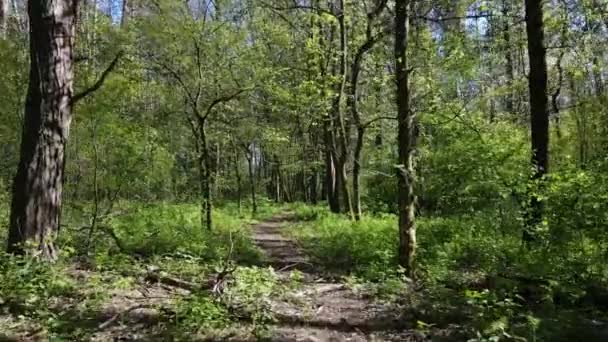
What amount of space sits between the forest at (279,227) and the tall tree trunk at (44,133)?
0.08ft

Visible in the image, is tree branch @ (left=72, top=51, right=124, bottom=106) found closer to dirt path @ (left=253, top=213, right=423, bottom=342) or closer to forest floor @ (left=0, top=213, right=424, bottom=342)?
forest floor @ (left=0, top=213, right=424, bottom=342)

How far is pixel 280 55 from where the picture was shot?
22.6m

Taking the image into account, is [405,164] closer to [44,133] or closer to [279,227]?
[44,133]

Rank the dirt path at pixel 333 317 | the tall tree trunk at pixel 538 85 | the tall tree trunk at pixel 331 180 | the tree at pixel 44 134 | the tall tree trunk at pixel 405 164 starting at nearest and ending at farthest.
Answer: the dirt path at pixel 333 317, the tree at pixel 44 134, the tall tree trunk at pixel 405 164, the tall tree trunk at pixel 538 85, the tall tree trunk at pixel 331 180

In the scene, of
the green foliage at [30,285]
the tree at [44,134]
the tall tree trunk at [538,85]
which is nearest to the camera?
the green foliage at [30,285]

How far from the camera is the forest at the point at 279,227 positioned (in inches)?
219

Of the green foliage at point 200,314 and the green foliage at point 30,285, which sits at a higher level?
the green foliage at point 30,285

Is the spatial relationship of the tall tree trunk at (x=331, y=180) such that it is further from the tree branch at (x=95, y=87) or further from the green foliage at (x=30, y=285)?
the green foliage at (x=30, y=285)

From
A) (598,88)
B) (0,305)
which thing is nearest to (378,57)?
(598,88)

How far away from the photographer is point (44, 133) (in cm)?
663

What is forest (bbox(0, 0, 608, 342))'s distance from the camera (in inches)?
219

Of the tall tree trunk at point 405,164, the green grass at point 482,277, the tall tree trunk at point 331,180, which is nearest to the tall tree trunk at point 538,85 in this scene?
the green grass at point 482,277

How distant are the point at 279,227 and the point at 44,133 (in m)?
13.2

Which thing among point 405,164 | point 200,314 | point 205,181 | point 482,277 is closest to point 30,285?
point 200,314
